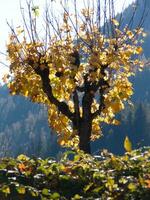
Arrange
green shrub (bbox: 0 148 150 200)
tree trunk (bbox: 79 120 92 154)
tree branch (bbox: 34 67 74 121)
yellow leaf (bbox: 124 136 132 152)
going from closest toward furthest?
green shrub (bbox: 0 148 150 200)
yellow leaf (bbox: 124 136 132 152)
tree trunk (bbox: 79 120 92 154)
tree branch (bbox: 34 67 74 121)

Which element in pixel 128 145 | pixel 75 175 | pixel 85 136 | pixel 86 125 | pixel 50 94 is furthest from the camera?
pixel 50 94

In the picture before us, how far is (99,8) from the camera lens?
56.1ft

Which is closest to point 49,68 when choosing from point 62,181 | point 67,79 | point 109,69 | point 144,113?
point 67,79

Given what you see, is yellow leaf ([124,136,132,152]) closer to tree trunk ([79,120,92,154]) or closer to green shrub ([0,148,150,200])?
green shrub ([0,148,150,200])

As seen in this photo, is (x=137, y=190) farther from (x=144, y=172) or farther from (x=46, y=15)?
(x=46, y=15)

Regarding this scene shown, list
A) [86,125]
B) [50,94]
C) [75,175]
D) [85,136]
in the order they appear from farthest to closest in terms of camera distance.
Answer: [50,94]
[86,125]
[85,136]
[75,175]

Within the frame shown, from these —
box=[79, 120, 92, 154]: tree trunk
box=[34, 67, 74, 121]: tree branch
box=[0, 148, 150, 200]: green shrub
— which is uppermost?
box=[34, 67, 74, 121]: tree branch

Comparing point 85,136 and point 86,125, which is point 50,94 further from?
point 85,136

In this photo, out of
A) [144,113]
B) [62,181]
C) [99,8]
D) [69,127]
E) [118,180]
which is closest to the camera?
[118,180]

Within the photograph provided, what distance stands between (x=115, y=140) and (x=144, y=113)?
38.7ft

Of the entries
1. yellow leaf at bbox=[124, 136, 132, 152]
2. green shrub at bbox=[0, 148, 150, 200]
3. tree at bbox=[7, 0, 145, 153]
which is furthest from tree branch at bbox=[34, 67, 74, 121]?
yellow leaf at bbox=[124, 136, 132, 152]

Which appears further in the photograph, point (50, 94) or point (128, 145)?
point (50, 94)

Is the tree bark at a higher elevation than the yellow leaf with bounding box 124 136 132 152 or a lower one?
higher

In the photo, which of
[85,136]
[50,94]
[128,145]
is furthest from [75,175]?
[50,94]
